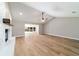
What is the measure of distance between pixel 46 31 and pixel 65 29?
369cm

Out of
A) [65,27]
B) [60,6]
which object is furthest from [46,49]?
[65,27]

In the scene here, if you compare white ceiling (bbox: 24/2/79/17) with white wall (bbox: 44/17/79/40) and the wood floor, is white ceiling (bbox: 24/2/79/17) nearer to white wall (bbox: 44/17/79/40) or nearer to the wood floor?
the wood floor

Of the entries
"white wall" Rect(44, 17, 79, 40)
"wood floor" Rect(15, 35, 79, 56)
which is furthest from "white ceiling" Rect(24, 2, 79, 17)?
"white wall" Rect(44, 17, 79, 40)

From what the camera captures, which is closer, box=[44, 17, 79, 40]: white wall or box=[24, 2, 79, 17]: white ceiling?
box=[24, 2, 79, 17]: white ceiling

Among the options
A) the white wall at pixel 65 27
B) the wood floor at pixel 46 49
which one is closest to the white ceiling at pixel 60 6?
the wood floor at pixel 46 49

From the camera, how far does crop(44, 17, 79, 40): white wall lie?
6145 millimetres

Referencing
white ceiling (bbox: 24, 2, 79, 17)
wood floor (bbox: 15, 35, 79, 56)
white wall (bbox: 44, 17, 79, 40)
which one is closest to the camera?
wood floor (bbox: 15, 35, 79, 56)

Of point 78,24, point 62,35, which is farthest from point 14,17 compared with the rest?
point 62,35

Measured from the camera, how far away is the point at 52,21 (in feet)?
30.4

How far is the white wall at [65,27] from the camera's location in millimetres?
6145

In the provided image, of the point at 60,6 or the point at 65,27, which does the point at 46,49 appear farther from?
the point at 65,27

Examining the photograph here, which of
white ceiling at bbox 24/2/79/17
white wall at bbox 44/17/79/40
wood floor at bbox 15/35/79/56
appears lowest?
wood floor at bbox 15/35/79/56

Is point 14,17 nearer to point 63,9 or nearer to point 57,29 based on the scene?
point 63,9

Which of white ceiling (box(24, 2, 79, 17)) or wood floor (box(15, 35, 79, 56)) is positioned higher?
white ceiling (box(24, 2, 79, 17))
